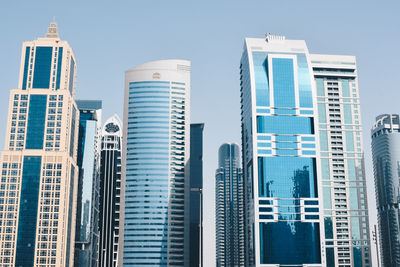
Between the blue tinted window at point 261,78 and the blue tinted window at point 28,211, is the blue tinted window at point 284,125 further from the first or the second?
the blue tinted window at point 28,211

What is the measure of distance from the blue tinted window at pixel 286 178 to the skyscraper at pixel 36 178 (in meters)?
74.1

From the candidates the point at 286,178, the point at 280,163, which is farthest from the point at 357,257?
the point at 280,163

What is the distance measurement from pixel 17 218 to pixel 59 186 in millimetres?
18215

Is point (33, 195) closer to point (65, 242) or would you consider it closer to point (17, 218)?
point (17, 218)

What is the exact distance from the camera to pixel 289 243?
172 meters

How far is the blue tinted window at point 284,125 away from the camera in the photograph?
183 m

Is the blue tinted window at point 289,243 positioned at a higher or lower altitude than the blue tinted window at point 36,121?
lower

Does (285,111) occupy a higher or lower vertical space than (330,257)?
higher

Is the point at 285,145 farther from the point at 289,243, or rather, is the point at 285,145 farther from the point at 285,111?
the point at 289,243

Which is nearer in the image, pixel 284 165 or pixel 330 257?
pixel 284 165

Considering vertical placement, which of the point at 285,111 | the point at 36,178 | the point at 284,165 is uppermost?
the point at 285,111

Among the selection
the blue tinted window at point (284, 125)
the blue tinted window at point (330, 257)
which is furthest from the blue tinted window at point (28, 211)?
the blue tinted window at point (330, 257)

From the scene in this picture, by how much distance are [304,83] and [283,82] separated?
846 cm

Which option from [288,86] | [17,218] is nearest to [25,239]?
[17,218]
